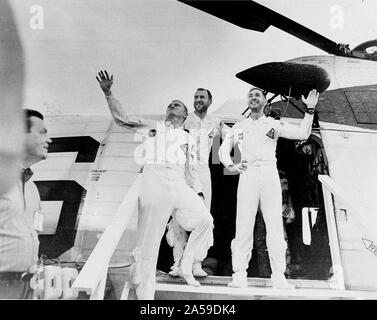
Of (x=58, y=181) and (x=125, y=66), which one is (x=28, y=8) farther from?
(x=58, y=181)

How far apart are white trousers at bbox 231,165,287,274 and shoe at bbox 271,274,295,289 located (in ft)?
0.11

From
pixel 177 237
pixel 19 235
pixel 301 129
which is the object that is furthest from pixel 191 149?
pixel 19 235

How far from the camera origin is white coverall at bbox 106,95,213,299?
128 inches

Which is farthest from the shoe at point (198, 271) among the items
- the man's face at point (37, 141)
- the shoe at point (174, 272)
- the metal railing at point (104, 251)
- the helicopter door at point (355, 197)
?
the man's face at point (37, 141)

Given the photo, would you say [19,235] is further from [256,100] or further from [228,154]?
[256,100]

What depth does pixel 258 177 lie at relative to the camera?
3.38 metres

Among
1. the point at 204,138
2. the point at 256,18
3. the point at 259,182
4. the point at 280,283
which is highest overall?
the point at 256,18

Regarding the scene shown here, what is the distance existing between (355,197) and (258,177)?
2.41 ft

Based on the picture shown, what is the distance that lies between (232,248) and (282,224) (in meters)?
0.40

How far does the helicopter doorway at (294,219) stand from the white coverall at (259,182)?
50mm

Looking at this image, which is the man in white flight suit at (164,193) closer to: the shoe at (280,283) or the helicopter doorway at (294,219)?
the helicopter doorway at (294,219)

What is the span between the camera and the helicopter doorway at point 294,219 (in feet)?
10.9

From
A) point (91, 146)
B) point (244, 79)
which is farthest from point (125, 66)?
point (244, 79)

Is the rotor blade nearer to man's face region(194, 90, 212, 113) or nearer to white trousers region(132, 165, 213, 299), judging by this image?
man's face region(194, 90, 212, 113)
